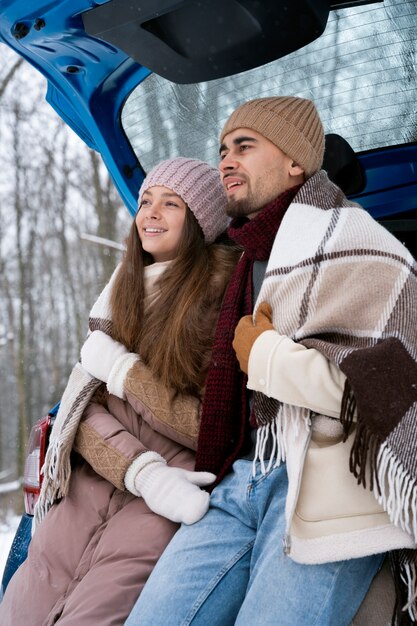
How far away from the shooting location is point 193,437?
83.2 inches

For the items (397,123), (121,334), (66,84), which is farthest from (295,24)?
(121,334)

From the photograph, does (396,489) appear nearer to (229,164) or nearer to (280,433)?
(280,433)

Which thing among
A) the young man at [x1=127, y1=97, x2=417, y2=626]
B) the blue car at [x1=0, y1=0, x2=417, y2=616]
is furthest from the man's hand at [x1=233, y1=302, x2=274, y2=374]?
the blue car at [x1=0, y1=0, x2=417, y2=616]

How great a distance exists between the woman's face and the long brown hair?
29mm

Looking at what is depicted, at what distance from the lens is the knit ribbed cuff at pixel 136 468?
6.62 feet

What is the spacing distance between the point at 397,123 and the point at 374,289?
1138mm

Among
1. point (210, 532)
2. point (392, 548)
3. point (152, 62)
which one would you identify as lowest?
point (210, 532)

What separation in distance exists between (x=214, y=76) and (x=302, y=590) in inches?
59.7

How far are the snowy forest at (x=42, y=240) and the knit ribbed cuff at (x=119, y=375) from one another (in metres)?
10.6

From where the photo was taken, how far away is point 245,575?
1.76 m

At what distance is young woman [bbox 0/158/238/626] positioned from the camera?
192 cm

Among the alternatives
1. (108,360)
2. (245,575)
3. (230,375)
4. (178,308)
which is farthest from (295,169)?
(245,575)

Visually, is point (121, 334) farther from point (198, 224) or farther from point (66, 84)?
point (66, 84)

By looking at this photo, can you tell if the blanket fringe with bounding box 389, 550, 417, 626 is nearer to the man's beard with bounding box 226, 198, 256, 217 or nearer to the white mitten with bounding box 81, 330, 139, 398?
the white mitten with bounding box 81, 330, 139, 398
